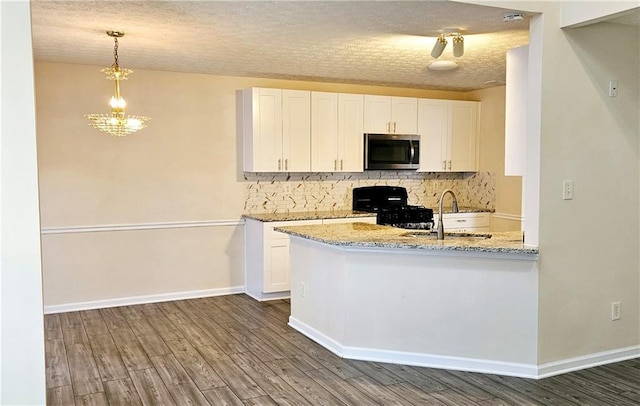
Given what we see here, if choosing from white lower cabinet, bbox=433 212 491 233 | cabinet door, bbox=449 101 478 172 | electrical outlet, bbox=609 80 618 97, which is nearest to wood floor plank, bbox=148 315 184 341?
white lower cabinet, bbox=433 212 491 233

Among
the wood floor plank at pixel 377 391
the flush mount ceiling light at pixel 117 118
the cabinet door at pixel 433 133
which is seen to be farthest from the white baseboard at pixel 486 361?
the cabinet door at pixel 433 133

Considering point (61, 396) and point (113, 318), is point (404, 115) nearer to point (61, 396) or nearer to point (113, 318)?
point (113, 318)

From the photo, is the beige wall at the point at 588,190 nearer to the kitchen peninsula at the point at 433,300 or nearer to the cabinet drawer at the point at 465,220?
the kitchen peninsula at the point at 433,300

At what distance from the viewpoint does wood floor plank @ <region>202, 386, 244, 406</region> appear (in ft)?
10.8

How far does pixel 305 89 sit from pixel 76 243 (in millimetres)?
2822

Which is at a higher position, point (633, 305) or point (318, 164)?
point (318, 164)

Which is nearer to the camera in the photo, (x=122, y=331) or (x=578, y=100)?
(x=578, y=100)

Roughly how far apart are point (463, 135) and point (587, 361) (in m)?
3.60

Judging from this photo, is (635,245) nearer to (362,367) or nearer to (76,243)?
(362,367)

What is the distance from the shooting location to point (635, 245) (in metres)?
3.96

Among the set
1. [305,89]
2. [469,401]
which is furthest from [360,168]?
[469,401]

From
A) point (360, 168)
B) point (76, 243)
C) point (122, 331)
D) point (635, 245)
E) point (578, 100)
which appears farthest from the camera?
point (360, 168)

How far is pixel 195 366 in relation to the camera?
12.8ft

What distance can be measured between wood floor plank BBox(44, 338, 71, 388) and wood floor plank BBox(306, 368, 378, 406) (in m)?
1.58
